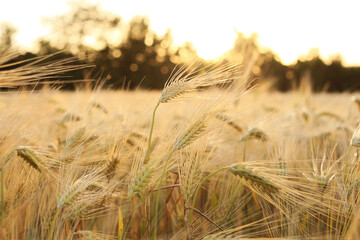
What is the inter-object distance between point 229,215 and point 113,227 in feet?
1.61

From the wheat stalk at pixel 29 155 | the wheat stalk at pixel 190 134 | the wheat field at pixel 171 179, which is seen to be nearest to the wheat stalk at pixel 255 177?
the wheat field at pixel 171 179

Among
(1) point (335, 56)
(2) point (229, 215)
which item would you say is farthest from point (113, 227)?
(1) point (335, 56)

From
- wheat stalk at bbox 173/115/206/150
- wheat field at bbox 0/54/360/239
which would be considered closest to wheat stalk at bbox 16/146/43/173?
wheat field at bbox 0/54/360/239

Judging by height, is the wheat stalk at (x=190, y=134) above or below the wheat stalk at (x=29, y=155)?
above

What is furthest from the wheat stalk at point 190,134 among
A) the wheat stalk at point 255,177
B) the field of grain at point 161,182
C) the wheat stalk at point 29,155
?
the wheat stalk at point 29,155

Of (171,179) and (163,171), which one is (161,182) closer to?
(163,171)

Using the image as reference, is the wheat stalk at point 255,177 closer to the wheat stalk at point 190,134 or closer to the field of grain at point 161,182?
the field of grain at point 161,182

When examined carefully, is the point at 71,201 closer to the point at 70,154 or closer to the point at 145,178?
the point at 145,178

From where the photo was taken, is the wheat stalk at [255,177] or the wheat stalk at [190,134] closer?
the wheat stalk at [255,177]

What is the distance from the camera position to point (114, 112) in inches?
65.0

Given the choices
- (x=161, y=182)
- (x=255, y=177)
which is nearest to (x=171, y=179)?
(x=161, y=182)

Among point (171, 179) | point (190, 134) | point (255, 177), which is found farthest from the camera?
point (171, 179)

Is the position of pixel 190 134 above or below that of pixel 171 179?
above

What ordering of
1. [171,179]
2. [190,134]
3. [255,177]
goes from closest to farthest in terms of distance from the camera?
[255,177] < [190,134] < [171,179]
